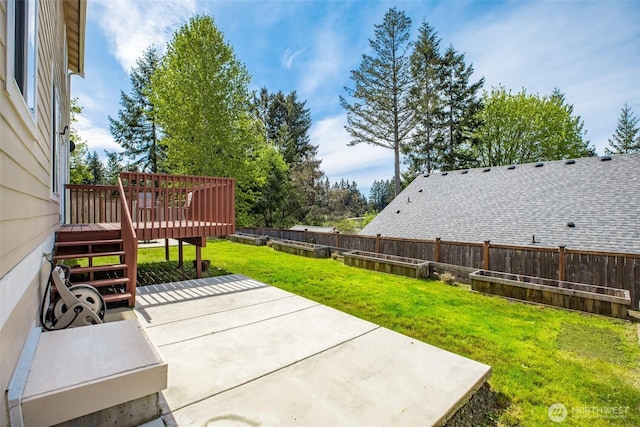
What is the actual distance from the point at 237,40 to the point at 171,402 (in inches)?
694

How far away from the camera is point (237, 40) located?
15734mm

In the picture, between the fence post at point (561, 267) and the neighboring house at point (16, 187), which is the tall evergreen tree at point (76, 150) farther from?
the fence post at point (561, 267)

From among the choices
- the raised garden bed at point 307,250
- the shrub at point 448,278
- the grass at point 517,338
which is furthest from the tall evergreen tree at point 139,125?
the shrub at point 448,278

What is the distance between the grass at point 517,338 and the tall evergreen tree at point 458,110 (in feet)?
65.3

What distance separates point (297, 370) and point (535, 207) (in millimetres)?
10418

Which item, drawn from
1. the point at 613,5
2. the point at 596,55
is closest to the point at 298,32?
the point at 613,5

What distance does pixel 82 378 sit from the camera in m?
1.79

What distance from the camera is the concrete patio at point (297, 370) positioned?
2.13m

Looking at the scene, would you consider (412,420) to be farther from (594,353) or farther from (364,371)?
(594,353)

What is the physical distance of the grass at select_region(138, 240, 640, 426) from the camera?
8.51 ft

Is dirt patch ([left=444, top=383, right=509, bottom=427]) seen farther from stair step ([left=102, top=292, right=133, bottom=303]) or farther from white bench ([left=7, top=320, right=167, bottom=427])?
stair step ([left=102, top=292, right=133, bottom=303])

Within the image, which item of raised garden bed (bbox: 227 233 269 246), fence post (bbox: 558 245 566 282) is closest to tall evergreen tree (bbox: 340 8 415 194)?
raised garden bed (bbox: 227 233 269 246)

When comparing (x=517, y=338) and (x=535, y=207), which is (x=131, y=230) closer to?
(x=517, y=338)

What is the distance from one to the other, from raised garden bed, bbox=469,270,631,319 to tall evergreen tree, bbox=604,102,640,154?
40446 mm
